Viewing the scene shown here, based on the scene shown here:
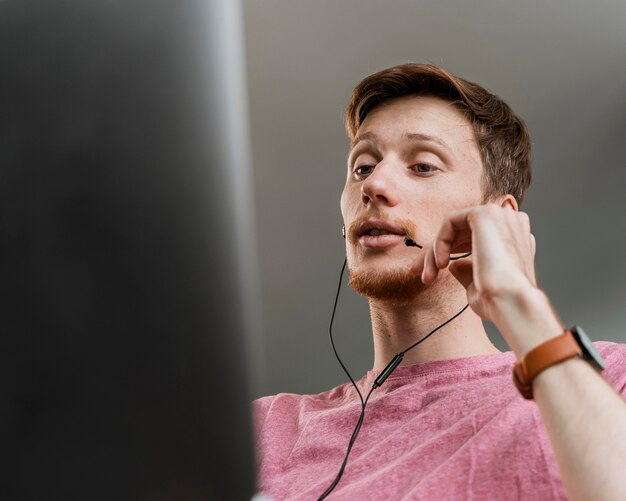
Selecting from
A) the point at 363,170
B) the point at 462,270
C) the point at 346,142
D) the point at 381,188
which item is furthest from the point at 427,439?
the point at 346,142

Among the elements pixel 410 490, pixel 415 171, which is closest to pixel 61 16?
pixel 410 490

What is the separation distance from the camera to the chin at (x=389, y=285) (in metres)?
1.31

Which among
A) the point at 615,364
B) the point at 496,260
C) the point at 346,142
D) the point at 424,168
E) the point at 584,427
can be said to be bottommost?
the point at 584,427

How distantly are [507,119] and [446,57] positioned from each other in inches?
21.2

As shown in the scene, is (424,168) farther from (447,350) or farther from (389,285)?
(447,350)

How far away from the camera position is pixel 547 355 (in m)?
0.72

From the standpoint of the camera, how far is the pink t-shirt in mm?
875

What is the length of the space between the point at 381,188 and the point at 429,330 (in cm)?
31

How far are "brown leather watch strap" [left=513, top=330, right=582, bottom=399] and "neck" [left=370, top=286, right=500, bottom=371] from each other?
1.95ft

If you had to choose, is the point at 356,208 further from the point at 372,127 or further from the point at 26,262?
the point at 26,262

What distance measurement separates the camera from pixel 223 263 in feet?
0.76

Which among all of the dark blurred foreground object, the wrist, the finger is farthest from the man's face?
the dark blurred foreground object

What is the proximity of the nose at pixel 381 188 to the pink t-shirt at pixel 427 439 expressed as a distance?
332 mm

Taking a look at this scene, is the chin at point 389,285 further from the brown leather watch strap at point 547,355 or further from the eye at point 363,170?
the brown leather watch strap at point 547,355
